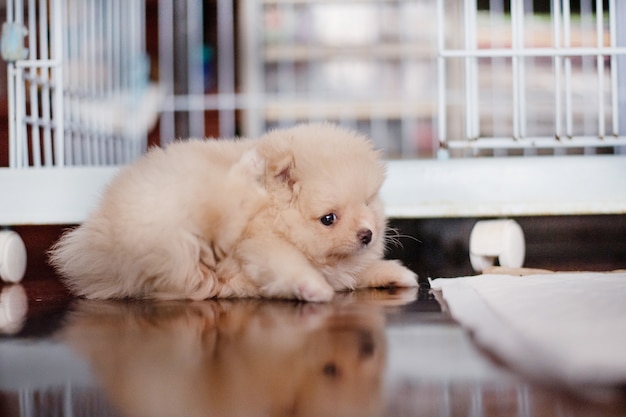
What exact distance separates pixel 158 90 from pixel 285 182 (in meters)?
2.41

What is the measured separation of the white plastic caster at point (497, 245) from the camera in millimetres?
1394

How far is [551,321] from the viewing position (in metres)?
0.73

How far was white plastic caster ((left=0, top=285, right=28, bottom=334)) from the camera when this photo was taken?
0.90 metres

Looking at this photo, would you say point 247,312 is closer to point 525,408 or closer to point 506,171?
point 525,408

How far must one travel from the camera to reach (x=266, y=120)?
3.71m

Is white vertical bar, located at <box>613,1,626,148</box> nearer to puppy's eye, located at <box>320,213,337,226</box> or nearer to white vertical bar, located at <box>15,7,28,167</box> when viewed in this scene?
puppy's eye, located at <box>320,213,337,226</box>

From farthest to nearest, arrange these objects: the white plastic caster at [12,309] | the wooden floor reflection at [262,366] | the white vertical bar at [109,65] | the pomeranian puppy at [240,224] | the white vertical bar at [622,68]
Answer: the white vertical bar at [622,68], the white vertical bar at [109,65], the pomeranian puppy at [240,224], the white plastic caster at [12,309], the wooden floor reflection at [262,366]

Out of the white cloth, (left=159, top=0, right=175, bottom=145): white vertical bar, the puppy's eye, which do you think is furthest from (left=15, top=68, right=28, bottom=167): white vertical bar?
(left=159, top=0, right=175, bottom=145): white vertical bar

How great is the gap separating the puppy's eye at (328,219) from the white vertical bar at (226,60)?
7.86ft

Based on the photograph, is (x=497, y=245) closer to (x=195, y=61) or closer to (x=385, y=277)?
(x=385, y=277)

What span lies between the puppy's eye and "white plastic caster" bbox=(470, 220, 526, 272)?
43 centimetres

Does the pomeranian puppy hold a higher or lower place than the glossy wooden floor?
higher

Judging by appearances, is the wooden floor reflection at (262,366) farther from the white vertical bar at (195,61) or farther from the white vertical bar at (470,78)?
the white vertical bar at (195,61)

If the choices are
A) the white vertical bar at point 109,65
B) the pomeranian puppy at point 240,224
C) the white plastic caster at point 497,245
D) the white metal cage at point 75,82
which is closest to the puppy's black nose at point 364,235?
the pomeranian puppy at point 240,224
